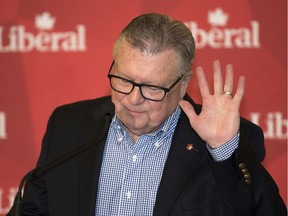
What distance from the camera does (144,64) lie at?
2.63m

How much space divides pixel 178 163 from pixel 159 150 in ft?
0.45

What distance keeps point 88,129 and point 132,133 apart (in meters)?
0.20

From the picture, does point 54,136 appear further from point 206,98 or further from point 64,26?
point 64,26

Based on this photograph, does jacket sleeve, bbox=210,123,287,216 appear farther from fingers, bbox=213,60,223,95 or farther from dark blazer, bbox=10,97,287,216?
fingers, bbox=213,60,223,95

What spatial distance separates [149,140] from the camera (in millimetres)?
2848

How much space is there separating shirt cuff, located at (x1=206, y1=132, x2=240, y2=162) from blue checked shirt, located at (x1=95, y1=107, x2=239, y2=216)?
12.9 inches

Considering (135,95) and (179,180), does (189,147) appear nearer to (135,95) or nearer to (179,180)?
(179,180)

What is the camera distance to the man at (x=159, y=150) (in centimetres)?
255

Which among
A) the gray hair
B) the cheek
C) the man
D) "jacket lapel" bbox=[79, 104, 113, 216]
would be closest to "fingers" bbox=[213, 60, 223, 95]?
the man

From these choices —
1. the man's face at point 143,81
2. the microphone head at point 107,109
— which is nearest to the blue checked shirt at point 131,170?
the man's face at point 143,81

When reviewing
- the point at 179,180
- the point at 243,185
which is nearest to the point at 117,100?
the point at 179,180

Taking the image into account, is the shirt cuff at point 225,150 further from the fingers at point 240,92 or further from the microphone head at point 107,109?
the microphone head at point 107,109

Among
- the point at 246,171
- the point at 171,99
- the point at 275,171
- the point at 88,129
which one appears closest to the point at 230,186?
the point at 246,171

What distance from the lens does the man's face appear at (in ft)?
8.61
